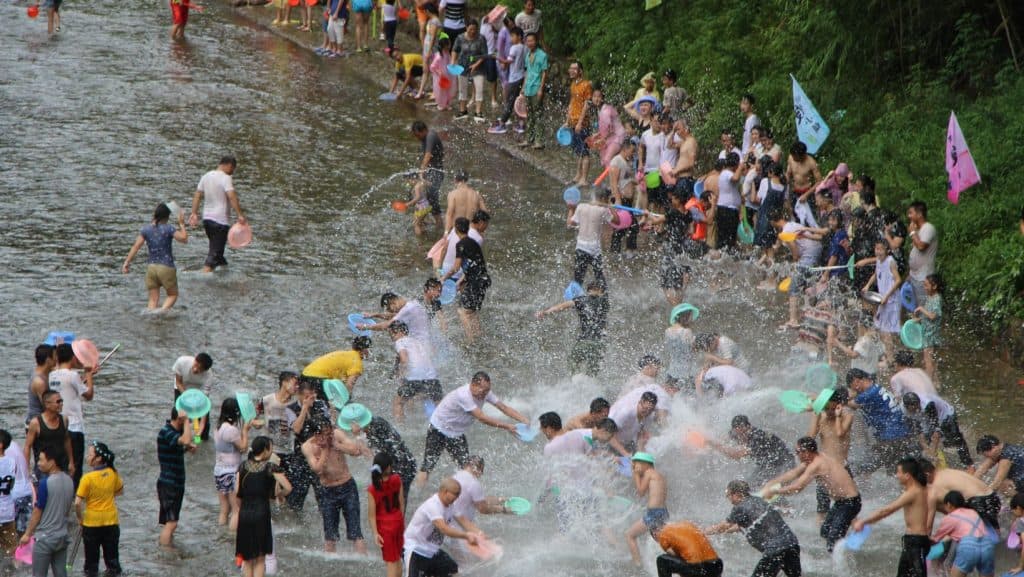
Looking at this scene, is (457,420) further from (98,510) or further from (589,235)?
(589,235)

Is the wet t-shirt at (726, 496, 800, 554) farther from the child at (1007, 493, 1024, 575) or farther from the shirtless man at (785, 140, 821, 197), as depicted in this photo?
the shirtless man at (785, 140, 821, 197)

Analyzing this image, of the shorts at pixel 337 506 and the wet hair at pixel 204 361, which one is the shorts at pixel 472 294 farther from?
the shorts at pixel 337 506

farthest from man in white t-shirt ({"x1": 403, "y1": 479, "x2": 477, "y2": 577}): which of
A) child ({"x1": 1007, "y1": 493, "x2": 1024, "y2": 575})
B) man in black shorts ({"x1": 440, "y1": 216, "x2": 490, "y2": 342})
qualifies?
man in black shorts ({"x1": 440, "y1": 216, "x2": 490, "y2": 342})

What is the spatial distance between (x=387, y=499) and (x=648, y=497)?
7.14 feet

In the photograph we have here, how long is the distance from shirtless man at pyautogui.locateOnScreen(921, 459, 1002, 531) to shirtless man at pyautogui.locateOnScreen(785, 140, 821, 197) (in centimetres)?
664

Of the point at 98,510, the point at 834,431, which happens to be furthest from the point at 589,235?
the point at 98,510

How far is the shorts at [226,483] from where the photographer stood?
1170cm

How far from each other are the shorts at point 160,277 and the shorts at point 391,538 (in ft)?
19.2

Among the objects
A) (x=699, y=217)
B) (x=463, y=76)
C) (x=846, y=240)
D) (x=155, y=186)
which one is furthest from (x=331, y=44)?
(x=846, y=240)

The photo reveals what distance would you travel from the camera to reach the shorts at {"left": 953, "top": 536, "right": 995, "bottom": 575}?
1055 cm

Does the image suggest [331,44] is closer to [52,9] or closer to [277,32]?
[277,32]

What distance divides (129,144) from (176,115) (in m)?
1.66

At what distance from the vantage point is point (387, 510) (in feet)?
35.5

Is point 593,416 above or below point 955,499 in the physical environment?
below
